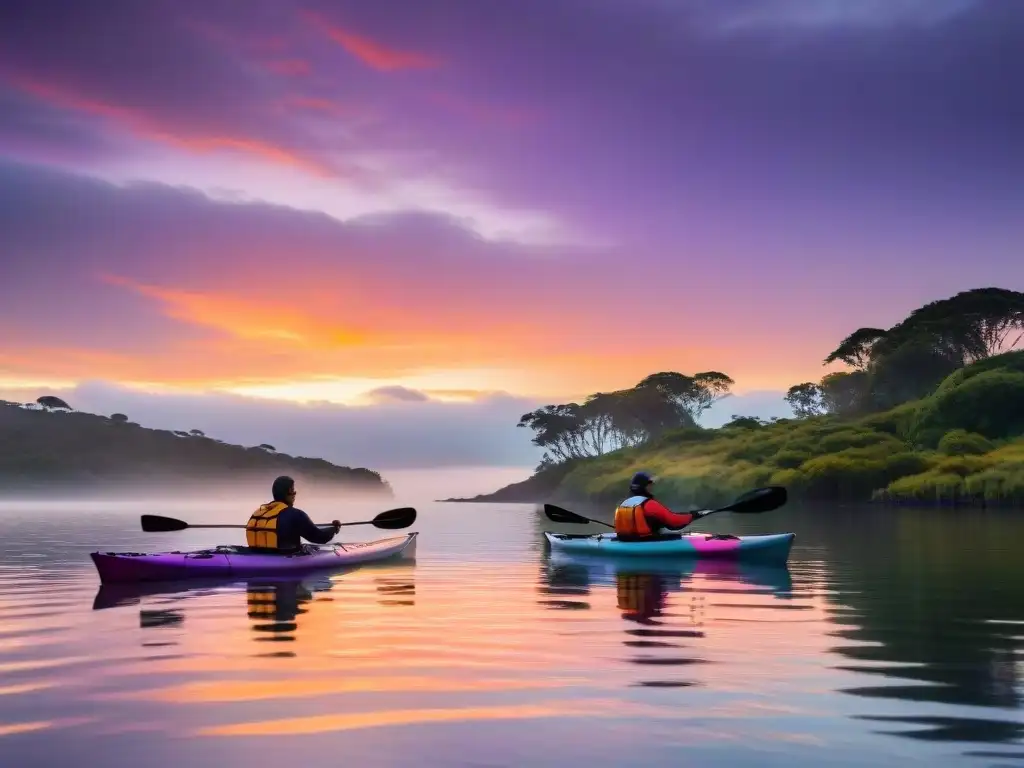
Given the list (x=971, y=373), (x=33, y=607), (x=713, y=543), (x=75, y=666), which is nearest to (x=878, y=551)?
(x=713, y=543)

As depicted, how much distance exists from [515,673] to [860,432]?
79505 millimetres

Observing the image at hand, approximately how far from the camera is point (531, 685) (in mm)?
8609

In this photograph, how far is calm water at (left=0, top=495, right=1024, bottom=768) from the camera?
21.8 feet

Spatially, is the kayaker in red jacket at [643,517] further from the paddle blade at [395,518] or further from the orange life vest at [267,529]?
the orange life vest at [267,529]

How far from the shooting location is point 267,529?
1848 centimetres

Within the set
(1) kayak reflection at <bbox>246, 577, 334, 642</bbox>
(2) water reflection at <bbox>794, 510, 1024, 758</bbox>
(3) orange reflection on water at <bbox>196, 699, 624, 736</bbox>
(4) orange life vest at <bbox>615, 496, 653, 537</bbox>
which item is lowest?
(2) water reflection at <bbox>794, 510, 1024, 758</bbox>

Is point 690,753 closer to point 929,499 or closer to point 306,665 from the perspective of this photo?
point 306,665

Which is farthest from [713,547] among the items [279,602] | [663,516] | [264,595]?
[279,602]

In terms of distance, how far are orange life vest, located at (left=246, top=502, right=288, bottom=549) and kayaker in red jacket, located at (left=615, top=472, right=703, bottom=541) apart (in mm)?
6696

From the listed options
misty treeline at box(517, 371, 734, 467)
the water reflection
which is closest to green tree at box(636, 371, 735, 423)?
misty treeline at box(517, 371, 734, 467)

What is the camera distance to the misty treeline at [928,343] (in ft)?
311

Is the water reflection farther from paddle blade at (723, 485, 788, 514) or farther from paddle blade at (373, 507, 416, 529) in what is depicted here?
paddle blade at (373, 507, 416, 529)

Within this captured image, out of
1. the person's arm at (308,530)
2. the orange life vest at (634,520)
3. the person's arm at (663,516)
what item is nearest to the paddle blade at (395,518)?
the orange life vest at (634,520)

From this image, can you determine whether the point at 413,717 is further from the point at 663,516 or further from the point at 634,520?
the point at 634,520
